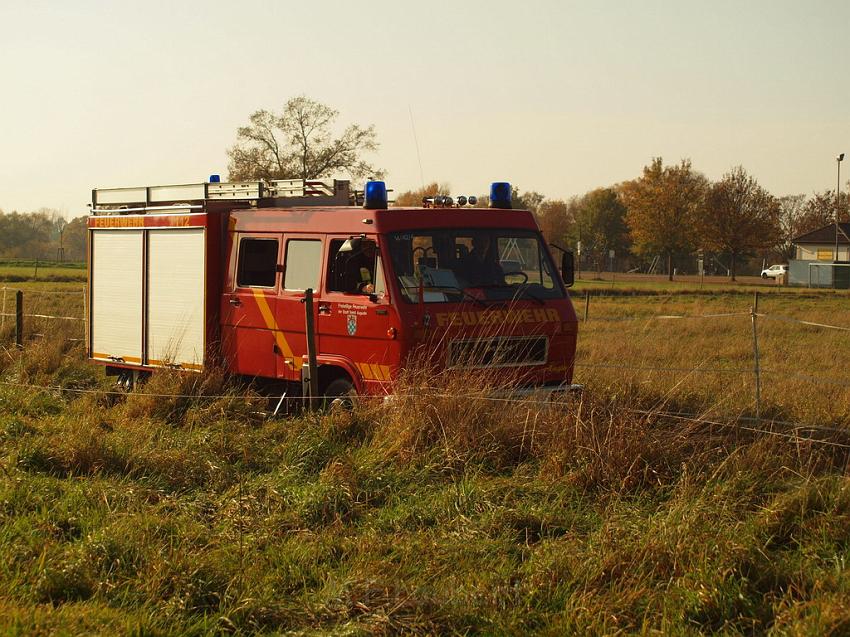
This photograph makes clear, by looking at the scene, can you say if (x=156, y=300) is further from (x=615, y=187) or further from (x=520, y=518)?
(x=615, y=187)

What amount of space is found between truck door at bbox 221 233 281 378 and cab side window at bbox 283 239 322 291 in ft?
0.64

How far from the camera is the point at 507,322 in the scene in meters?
10.5

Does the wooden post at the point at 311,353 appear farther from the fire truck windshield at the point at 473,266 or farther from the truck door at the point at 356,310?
the fire truck windshield at the point at 473,266

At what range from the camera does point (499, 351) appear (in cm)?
1038

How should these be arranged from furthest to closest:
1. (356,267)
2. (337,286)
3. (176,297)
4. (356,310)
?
(176,297), (337,286), (356,267), (356,310)

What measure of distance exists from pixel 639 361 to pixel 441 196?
18.7ft

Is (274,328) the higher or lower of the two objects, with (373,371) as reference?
higher

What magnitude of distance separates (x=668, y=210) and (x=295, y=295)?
7272 cm

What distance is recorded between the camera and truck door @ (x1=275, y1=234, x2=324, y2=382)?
37.2 ft

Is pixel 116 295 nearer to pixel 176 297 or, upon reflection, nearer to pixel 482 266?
pixel 176 297

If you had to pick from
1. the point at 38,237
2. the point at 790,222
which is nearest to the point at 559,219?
the point at 790,222

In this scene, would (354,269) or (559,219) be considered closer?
(354,269)

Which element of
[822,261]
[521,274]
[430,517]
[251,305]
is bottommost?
[430,517]

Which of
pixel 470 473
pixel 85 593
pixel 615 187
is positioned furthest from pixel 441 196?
pixel 615 187
